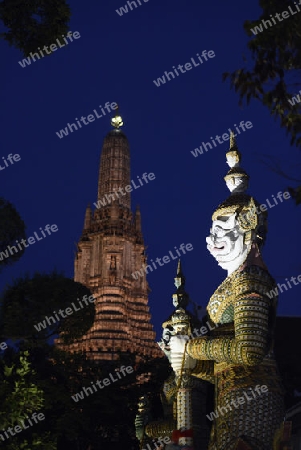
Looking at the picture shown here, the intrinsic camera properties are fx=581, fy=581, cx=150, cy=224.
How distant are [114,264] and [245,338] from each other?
37.5m

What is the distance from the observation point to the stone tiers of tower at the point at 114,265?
130 feet

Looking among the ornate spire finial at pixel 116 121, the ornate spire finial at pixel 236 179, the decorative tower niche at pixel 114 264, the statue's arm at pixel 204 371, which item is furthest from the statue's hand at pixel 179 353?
the ornate spire finial at pixel 116 121

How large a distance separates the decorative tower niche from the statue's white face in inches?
1194

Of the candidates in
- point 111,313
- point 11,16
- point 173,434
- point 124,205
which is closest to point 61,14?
point 11,16

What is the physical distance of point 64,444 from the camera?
755 inches

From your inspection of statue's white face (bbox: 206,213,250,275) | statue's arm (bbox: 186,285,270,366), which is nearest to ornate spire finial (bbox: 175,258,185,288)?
statue's white face (bbox: 206,213,250,275)

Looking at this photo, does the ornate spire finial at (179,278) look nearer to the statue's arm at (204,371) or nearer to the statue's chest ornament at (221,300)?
the statue's chest ornament at (221,300)

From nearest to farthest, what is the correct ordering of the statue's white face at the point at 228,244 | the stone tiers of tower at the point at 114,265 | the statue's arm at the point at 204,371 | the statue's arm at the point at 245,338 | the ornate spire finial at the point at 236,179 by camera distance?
the statue's arm at the point at 245,338 < the statue's arm at the point at 204,371 < the statue's white face at the point at 228,244 < the ornate spire finial at the point at 236,179 < the stone tiers of tower at the point at 114,265

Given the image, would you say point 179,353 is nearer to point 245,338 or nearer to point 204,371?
point 204,371

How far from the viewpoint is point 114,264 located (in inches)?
1736

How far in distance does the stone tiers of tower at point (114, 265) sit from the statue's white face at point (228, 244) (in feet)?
99.5

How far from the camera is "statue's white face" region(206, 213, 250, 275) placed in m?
7.89

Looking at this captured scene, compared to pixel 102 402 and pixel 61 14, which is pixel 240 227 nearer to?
pixel 61 14

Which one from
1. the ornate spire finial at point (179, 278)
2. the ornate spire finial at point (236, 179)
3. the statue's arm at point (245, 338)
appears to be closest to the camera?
the statue's arm at point (245, 338)
